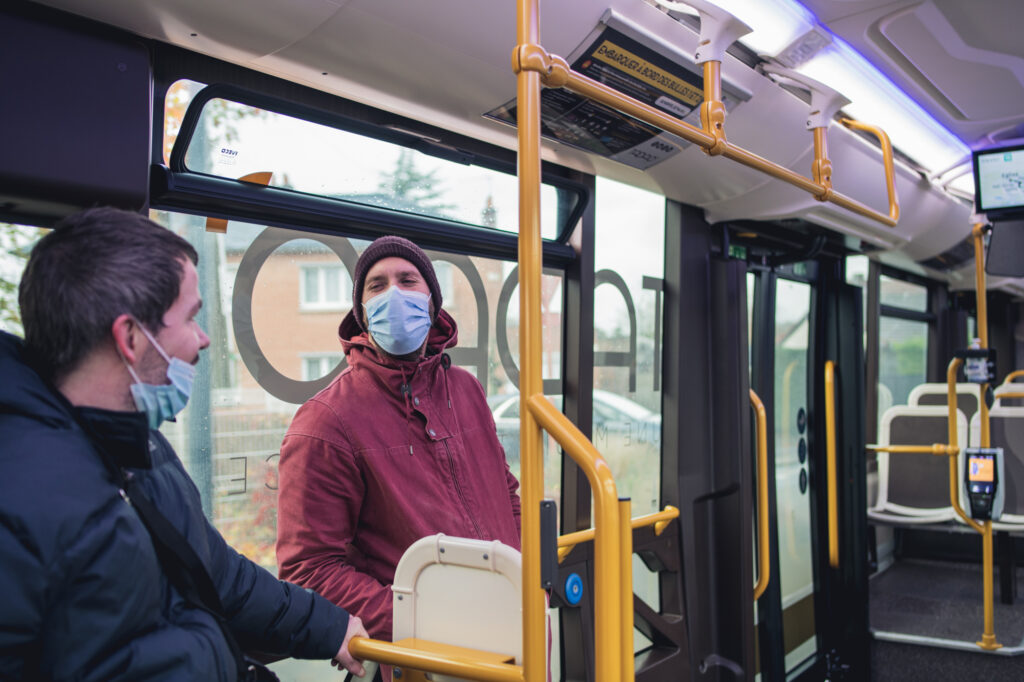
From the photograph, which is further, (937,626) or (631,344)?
(937,626)

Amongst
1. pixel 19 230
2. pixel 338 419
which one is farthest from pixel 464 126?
pixel 19 230

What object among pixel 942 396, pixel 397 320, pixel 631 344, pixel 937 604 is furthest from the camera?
pixel 942 396

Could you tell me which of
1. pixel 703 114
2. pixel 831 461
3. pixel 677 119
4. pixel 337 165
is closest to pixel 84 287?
pixel 337 165

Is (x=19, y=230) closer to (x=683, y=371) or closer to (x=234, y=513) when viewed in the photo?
(x=234, y=513)

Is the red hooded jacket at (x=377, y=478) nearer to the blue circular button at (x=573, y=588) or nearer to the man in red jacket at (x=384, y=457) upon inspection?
the man in red jacket at (x=384, y=457)

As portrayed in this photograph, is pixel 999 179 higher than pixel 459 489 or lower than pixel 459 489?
higher

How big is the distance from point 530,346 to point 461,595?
0.52 metres

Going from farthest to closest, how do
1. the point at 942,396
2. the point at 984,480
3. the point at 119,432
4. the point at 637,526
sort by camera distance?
the point at 942,396
the point at 984,480
the point at 637,526
the point at 119,432

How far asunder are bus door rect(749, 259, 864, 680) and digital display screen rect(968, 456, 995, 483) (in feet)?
3.07

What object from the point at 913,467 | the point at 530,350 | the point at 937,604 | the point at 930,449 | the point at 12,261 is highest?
the point at 12,261

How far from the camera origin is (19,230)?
5.33 feet

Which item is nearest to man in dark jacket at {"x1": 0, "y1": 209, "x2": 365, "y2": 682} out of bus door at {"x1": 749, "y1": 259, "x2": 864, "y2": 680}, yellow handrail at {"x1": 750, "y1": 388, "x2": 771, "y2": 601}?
yellow handrail at {"x1": 750, "y1": 388, "x2": 771, "y2": 601}

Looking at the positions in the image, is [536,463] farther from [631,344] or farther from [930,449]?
[930,449]

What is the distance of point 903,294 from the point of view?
249 inches
